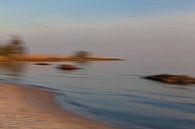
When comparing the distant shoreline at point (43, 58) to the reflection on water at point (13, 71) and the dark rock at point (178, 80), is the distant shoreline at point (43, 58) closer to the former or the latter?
the reflection on water at point (13, 71)

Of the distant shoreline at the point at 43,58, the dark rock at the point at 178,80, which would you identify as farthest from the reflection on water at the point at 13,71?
the distant shoreline at the point at 43,58

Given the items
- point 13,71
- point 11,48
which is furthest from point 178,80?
point 11,48

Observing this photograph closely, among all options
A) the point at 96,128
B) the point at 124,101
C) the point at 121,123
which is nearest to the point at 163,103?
the point at 124,101

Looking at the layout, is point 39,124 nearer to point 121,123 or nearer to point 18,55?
point 121,123

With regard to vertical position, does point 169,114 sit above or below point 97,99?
below

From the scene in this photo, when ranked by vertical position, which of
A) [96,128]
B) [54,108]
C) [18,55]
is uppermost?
[18,55]

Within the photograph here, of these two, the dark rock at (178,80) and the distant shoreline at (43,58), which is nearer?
the dark rock at (178,80)

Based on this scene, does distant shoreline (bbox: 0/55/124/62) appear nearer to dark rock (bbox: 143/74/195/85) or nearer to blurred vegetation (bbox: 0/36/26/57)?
blurred vegetation (bbox: 0/36/26/57)

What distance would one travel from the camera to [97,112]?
19.7 metres

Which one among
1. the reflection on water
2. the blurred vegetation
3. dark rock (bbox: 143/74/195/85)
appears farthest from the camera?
the blurred vegetation

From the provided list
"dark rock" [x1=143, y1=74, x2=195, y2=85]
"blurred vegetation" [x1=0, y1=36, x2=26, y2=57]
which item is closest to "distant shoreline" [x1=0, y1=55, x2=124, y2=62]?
"blurred vegetation" [x1=0, y1=36, x2=26, y2=57]

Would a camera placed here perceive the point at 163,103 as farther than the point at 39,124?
Yes

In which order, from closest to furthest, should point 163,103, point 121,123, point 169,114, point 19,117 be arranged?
point 19,117, point 121,123, point 169,114, point 163,103

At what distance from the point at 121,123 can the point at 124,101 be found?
8.11 meters
